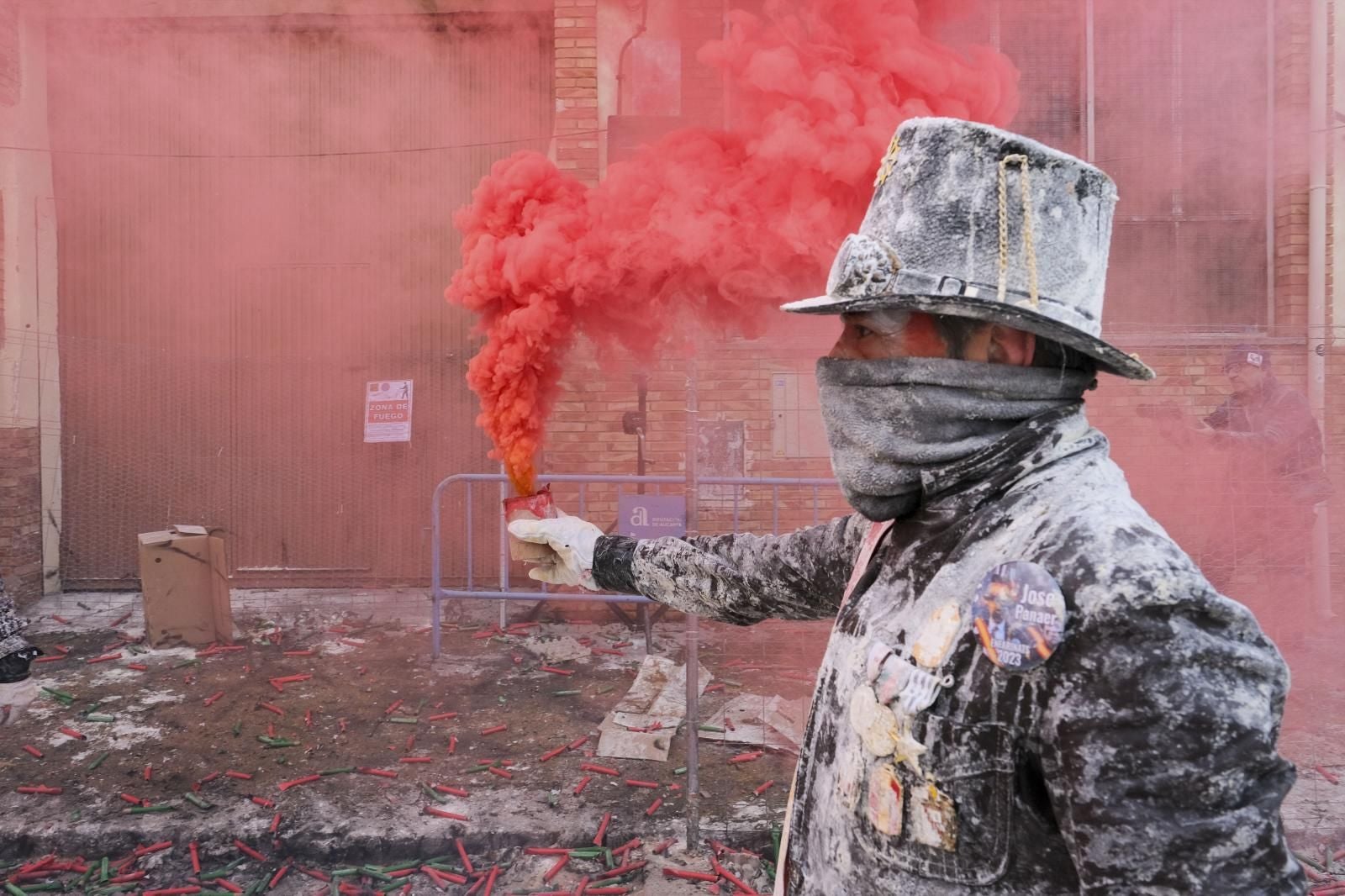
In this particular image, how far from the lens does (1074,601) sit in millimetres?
1271

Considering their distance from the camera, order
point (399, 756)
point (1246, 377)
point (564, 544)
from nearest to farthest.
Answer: point (564, 544), point (399, 756), point (1246, 377)

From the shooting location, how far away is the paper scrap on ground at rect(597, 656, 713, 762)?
5129 millimetres

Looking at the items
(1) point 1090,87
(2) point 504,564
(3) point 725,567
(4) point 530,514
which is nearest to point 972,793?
(3) point 725,567

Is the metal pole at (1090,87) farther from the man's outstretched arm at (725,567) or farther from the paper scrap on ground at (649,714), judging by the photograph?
the man's outstretched arm at (725,567)

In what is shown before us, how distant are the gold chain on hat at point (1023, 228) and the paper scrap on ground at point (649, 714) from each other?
414cm

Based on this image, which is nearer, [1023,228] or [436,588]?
[1023,228]

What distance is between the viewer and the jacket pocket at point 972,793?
1.31 metres

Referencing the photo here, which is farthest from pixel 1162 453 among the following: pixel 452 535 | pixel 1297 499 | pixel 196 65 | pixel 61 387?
pixel 61 387

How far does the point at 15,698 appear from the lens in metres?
5.95

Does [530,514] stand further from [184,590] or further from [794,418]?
[184,590]

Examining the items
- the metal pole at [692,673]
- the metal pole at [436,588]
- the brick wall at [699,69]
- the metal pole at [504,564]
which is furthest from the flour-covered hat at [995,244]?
the brick wall at [699,69]

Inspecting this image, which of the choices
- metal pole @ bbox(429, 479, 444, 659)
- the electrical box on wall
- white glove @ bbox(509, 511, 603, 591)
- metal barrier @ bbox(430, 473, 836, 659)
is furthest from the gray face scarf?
the electrical box on wall

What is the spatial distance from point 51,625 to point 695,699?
6.58 meters

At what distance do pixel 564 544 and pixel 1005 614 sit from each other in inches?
64.9
